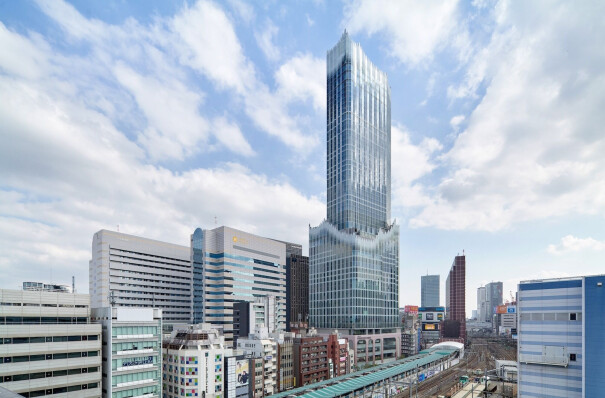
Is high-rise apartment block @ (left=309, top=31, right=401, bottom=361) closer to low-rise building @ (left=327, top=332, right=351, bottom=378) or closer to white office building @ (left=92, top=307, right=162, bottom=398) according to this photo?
low-rise building @ (left=327, top=332, right=351, bottom=378)

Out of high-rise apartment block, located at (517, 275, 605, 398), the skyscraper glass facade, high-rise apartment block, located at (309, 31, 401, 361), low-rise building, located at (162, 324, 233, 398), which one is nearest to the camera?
high-rise apartment block, located at (517, 275, 605, 398)

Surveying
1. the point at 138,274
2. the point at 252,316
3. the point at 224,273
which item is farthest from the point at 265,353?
the point at 138,274

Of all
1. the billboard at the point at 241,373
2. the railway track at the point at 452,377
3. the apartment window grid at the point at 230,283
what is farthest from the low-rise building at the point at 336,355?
the apartment window grid at the point at 230,283

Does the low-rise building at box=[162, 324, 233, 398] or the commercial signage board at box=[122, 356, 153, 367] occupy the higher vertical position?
the commercial signage board at box=[122, 356, 153, 367]

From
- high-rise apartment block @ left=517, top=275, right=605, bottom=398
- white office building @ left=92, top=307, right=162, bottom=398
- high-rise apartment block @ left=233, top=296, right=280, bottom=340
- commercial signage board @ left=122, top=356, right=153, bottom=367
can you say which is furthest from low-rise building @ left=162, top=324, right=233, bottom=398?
high-rise apartment block @ left=517, top=275, right=605, bottom=398

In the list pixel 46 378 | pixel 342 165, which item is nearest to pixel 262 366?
pixel 46 378

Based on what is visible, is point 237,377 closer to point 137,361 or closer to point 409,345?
point 137,361
